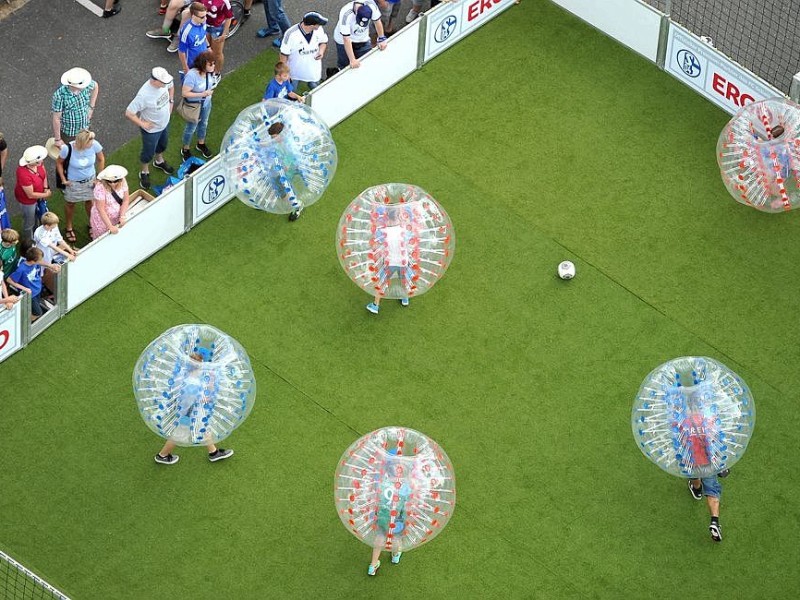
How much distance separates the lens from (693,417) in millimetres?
17250

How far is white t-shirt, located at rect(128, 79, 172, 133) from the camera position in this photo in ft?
65.7

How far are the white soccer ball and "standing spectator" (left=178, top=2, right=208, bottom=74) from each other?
510cm

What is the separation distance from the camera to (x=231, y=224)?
20625 mm

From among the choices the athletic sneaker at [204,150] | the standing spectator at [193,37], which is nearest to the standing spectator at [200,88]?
the athletic sneaker at [204,150]

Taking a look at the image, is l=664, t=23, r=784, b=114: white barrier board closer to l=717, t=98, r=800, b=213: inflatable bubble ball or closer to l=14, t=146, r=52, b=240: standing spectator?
l=717, t=98, r=800, b=213: inflatable bubble ball

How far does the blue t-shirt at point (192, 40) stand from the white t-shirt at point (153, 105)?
0.69 metres

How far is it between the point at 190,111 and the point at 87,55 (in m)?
2.27

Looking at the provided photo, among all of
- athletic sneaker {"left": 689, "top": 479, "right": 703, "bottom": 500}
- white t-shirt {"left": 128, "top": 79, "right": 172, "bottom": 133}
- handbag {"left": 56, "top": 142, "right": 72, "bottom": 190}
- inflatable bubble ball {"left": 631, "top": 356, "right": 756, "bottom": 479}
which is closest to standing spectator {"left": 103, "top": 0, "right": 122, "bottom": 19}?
white t-shirt {"left": 128, "top": 79, "right": 172, "bottom": 133}

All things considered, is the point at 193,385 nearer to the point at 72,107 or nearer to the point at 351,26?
the point at 72,107

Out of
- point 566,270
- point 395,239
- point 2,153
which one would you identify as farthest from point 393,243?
point 2,153

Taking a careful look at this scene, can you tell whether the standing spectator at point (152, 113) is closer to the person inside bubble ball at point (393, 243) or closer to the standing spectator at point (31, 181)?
the standing spectator at point (31, 181)

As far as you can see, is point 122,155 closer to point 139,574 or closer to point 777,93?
point 139,574

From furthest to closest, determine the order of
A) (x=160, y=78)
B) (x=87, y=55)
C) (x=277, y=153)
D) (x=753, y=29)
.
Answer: (x=753, y=29)
(x=87, y=55)
(x=160, y=78)
(x=277, y=153)

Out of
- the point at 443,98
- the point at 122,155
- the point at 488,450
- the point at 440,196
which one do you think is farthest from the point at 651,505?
the point at 122,155
